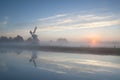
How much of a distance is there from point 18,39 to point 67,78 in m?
116

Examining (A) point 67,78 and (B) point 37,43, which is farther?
(B) point 37,43

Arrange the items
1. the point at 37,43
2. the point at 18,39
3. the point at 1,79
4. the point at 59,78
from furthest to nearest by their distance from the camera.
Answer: the point at 18,39 < the point at 37,43 < the point at 59,78 < the point at 1,79

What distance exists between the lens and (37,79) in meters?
13.0

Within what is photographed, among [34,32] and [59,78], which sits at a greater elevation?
[34,32]

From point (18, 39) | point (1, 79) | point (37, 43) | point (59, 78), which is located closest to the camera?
point (1, 79)

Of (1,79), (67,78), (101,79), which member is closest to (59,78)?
(67,78)

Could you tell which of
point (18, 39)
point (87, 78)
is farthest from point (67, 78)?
point (18, 39)

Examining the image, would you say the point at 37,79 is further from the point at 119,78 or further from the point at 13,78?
the point at 119,78

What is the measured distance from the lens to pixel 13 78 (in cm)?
1295

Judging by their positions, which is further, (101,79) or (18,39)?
(18,39)

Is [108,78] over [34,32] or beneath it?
beneath

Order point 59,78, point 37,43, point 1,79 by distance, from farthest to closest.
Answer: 1. point 37,43
2. point 59,78
3. point 1,79

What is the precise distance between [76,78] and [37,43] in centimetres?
6913

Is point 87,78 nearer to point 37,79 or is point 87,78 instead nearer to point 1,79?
point 37,79
